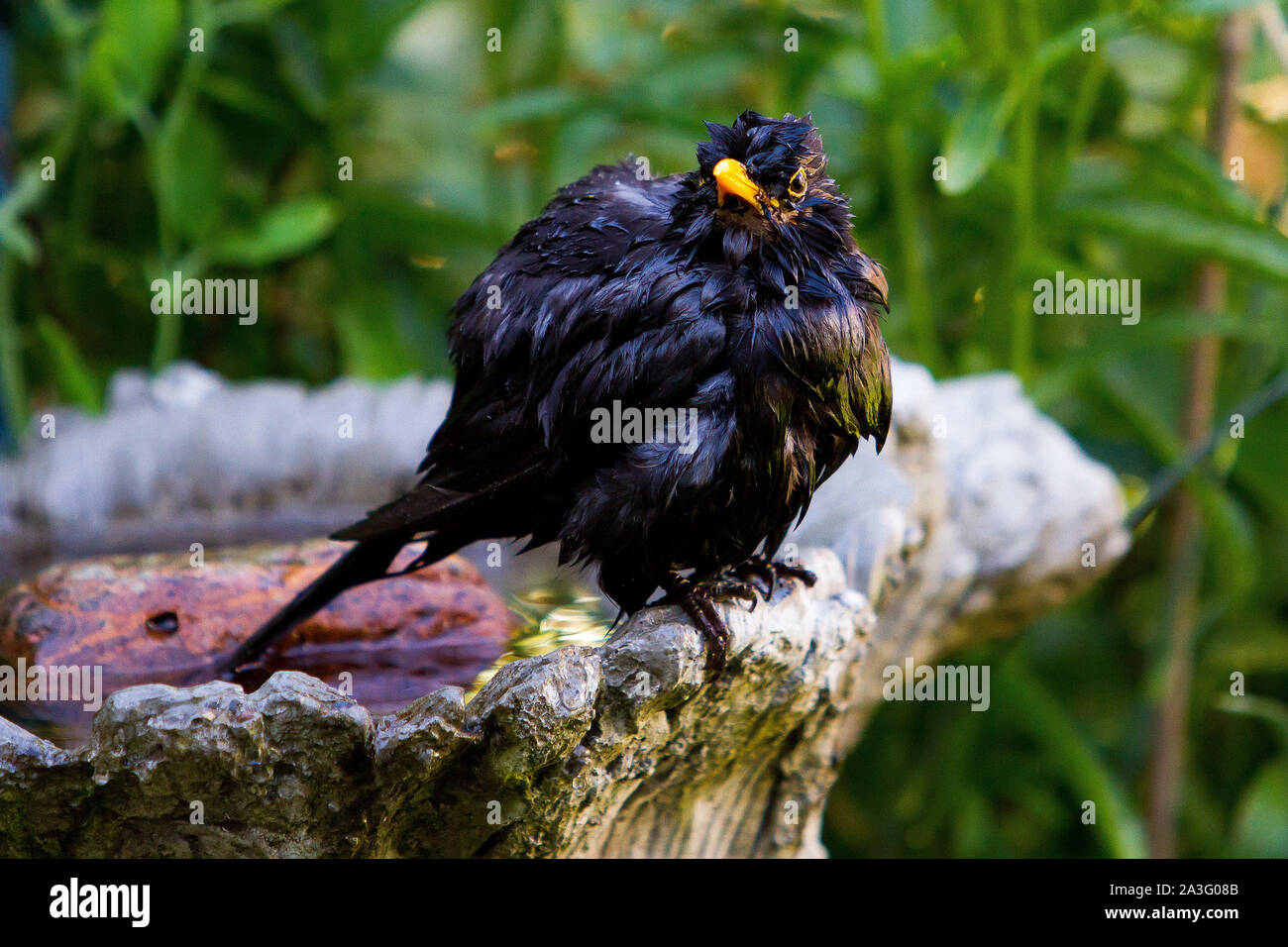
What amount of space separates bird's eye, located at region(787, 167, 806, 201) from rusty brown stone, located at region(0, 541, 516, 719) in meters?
0.98

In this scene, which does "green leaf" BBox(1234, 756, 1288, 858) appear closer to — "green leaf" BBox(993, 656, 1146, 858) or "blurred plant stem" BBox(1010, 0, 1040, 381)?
"green leaf" BBox(993, 656, 1146, 858)

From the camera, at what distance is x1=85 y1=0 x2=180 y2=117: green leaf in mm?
3094

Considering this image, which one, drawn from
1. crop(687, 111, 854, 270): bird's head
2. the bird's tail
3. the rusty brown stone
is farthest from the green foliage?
the bird's tail

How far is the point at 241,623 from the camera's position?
2.27 m

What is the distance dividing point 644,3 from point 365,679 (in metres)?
2.49

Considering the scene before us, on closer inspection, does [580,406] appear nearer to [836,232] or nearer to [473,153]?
[836,232]

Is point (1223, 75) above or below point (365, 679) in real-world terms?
above

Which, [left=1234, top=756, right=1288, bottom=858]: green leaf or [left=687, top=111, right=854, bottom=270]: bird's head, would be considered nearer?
[left=687, top=111, right=854, bottom=270]: bird's head

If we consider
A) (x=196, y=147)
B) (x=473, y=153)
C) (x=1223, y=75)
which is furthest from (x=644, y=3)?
(x=1223, y=75)

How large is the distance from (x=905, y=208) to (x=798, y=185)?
1.41 m

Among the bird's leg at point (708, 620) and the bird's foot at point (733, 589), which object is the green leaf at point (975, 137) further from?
the bird's leg at point (708, 620)

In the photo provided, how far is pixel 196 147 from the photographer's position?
353 centimetres

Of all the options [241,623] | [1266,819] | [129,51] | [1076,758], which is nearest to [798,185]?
[241,623]

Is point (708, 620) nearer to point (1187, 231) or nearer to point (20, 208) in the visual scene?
point (1187, 231)
